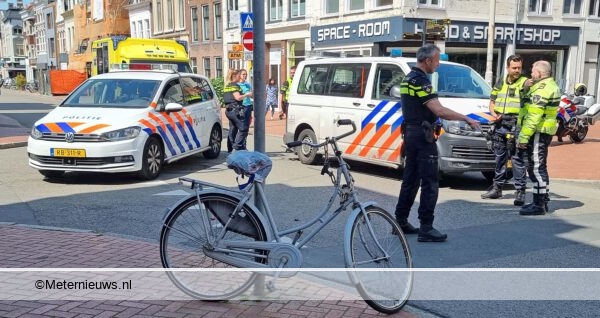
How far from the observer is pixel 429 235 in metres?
5.60

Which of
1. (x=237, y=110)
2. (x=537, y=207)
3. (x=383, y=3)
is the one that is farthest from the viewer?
(x=383, y=3)

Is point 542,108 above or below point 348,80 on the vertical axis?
below

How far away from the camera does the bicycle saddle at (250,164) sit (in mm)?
3723

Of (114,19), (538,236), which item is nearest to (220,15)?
(114,19)

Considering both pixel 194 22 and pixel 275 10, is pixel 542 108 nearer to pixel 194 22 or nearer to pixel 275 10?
pixel 275 10

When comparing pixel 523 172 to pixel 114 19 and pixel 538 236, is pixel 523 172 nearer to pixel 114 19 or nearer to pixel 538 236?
pixel 538 236

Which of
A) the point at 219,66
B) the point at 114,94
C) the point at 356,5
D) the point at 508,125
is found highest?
the point at 356,5

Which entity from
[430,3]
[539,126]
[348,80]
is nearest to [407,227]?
[539,126]

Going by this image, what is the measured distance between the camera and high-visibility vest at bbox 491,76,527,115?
24.3 feet

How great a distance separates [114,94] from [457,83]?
5781 millimetres

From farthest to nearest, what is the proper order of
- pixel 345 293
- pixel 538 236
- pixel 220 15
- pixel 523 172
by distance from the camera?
1. pixel 220 15
2. pixel 523 172
3. pixel 538 236
4. pixel 345 293

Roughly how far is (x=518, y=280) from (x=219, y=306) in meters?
2.47

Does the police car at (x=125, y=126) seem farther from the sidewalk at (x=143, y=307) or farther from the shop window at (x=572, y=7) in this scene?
the shop window at (x=572, y=7)

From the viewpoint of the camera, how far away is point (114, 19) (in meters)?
48.8
